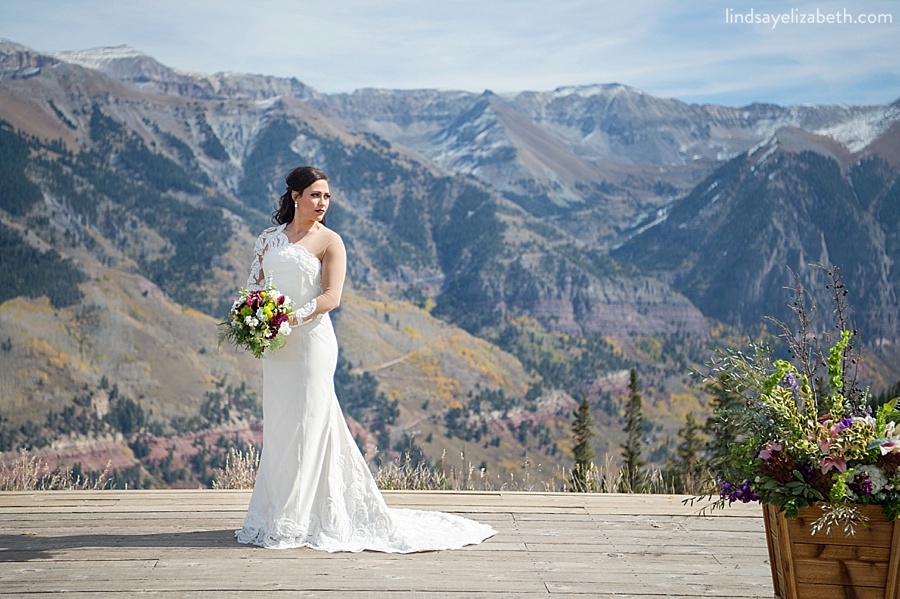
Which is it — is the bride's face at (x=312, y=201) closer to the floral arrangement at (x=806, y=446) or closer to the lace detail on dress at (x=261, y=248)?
the lace detail on dress at (x=261, y=248)

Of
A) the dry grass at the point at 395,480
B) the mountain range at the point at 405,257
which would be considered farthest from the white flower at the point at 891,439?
the mountain range at the point at 405,257

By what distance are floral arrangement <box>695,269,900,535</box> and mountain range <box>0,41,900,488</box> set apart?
176ft

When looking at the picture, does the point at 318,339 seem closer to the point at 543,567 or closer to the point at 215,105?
the point at 543,567

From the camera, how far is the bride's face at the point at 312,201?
4648 millimetres

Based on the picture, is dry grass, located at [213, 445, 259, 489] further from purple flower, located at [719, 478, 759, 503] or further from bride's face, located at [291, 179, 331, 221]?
purple flower, located at [719, 478, 759, 503]

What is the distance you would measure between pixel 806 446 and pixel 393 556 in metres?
2.10

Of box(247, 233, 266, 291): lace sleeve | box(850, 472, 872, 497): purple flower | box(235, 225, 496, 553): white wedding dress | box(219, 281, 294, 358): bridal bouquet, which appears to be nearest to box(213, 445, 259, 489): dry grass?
box(235, 225, 496, 553): white wedding dress

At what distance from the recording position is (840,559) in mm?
2996

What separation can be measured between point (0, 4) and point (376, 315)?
5147 centimetres

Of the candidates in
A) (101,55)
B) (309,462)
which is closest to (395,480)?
(309,462)

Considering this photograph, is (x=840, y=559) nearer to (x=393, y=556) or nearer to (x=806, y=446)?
(x=806, y=446)

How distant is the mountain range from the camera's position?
68000 millimetres

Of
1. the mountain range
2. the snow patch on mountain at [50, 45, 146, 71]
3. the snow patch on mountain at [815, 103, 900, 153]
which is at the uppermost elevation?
the snow patch on mountain at [50, 45, 146, 71]

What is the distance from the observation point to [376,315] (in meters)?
93.6
